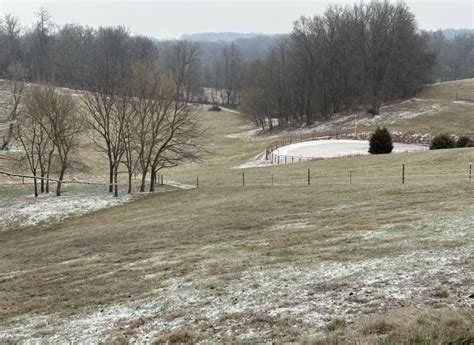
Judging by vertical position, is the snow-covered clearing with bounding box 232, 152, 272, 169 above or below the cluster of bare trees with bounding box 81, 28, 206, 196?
below

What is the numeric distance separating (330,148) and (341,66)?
3574cm

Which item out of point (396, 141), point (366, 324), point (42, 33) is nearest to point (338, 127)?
point (396, 141)

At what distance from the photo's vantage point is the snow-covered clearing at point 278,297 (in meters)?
9.02

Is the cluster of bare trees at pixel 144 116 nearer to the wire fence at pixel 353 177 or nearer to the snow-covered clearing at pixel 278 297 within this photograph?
the wire fence at pixel 353 177

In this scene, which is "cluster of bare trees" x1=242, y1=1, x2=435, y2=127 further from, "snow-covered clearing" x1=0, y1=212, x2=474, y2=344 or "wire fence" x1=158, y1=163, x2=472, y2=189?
"snow-covered clearing" x1=0, y1=212, x2=474, y2=344

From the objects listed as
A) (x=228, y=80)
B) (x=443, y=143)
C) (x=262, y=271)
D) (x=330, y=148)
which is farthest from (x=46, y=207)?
(x=228, y=80)

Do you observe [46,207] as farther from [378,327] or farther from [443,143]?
[443,143]

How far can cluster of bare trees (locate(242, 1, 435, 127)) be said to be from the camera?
260 feet

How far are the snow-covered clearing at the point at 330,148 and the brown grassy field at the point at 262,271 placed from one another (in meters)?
23.4

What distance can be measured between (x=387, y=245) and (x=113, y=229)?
12.8m

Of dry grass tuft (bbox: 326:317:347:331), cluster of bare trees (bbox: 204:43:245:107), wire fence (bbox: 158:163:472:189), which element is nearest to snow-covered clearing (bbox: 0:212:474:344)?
dry grass tuft (bbox: 326:317:347:331)

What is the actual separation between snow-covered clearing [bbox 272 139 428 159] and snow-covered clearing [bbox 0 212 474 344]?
118 feet

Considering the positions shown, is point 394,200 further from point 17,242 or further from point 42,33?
point 42,33

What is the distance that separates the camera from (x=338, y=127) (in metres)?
73.3
